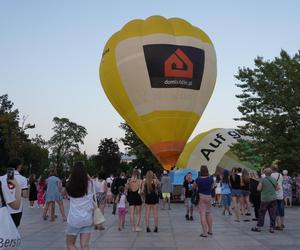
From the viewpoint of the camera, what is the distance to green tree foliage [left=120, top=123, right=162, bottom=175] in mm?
40531

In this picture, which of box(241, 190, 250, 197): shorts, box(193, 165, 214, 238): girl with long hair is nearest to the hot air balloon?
box(241, 190, 250, 197): shorts

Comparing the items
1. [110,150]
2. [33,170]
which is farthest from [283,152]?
Answer: [33,170]

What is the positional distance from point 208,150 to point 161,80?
10627 mm

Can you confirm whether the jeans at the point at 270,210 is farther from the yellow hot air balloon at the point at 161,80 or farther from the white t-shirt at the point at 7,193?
the yellow hot air balloon at the point at 161,80

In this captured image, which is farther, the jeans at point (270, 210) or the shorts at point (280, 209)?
the shorts at point (280, 209)

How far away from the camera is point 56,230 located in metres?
12.7

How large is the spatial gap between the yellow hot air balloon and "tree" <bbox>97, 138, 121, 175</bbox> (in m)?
43.6

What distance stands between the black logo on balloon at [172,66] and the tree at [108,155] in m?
44.8

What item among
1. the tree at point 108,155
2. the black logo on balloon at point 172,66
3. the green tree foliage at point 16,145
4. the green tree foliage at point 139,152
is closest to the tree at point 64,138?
the green tree foliage at point 16,145

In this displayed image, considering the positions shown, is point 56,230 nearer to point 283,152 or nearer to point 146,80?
point 146,80

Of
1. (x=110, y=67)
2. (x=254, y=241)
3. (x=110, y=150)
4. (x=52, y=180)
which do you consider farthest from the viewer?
(x=110, y=150)

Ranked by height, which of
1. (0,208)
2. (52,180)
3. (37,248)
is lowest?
(37,248)

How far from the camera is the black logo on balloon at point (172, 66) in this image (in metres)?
24.7

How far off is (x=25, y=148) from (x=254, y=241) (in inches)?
2822
